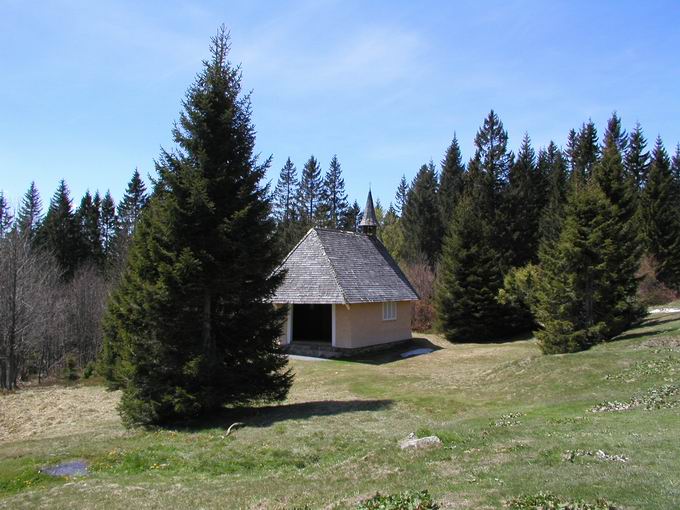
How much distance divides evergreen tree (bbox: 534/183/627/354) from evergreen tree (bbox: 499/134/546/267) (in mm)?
19953

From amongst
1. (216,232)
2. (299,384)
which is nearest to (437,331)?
(299,384)

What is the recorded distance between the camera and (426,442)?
9.13 m

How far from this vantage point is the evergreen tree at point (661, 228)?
40.8 metres

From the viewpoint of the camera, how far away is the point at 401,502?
5.71m

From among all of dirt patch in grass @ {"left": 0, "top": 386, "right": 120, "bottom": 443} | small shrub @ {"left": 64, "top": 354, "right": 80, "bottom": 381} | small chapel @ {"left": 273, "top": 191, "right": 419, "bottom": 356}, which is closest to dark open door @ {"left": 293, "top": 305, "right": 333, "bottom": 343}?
small chapel @ {"left": 273, "top": 191, "right": 419, "bottom": 356}

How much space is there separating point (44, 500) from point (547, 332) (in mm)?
20316

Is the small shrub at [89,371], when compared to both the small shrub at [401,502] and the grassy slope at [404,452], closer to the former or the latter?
the grassy slope at [404,452]

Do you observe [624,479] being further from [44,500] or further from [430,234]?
[430,234]

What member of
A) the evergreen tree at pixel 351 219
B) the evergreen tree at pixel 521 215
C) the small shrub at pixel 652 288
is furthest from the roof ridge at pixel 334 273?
the evergreen tree at pixel 351 219

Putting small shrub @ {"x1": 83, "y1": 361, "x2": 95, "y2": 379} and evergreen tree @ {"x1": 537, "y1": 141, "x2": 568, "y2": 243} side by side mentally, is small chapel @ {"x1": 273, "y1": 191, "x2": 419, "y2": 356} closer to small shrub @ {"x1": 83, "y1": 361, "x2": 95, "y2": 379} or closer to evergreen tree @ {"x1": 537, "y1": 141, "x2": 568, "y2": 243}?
small shrub @ {"x1": 83, "y1": 361, "x2": 95, "y2": 379}

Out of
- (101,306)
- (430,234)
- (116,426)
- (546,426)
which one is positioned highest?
(430,234)

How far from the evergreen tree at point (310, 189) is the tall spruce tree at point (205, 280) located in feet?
183

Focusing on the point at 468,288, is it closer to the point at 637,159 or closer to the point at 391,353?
the point at 391,353

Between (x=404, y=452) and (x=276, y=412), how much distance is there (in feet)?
21.2
